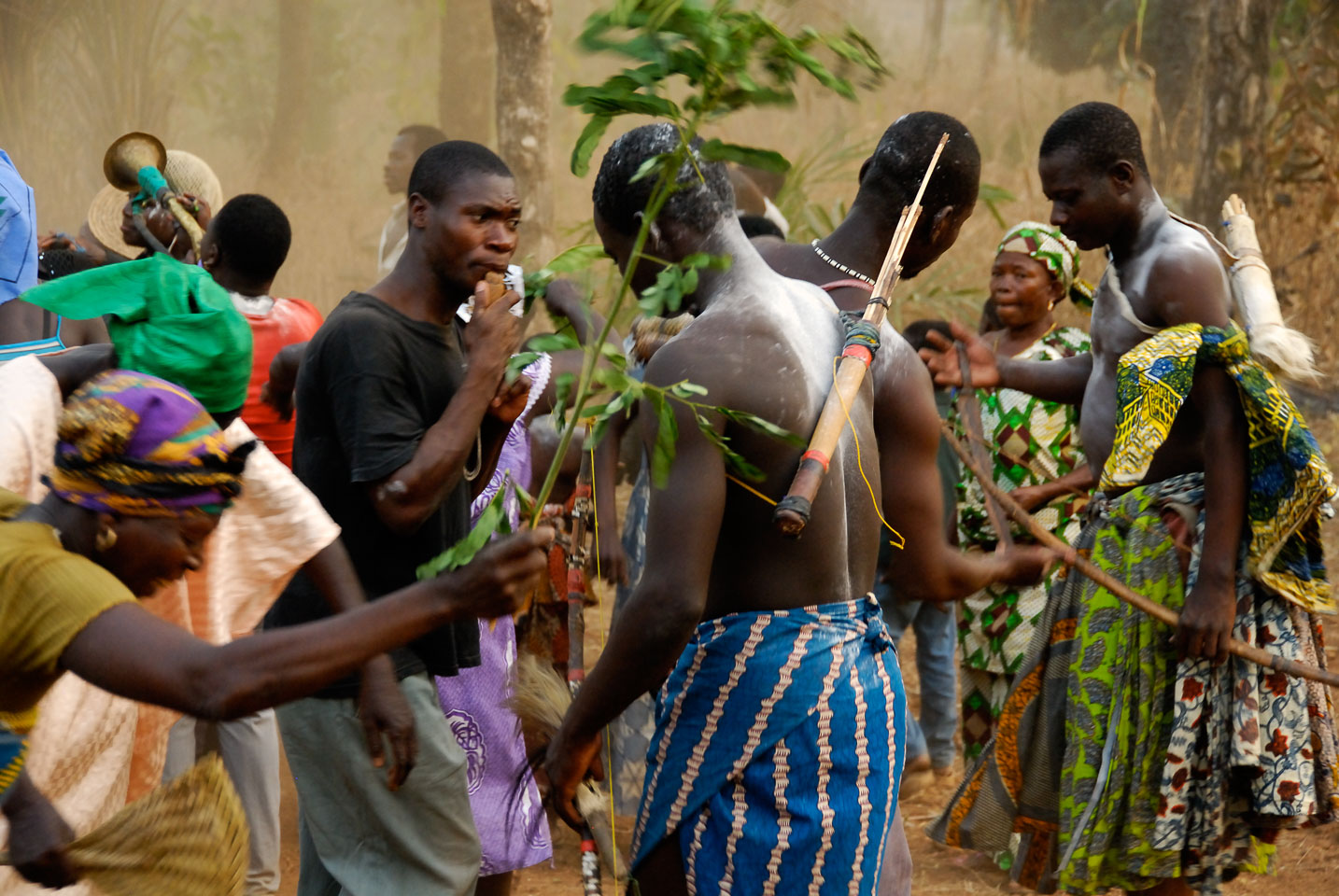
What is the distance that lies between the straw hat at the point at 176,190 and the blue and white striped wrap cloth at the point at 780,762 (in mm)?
3902

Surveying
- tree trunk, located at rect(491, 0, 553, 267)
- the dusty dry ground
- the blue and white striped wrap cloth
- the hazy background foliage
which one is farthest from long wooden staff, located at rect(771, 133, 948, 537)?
the hazy background foliage

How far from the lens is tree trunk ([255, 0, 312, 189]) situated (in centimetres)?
1547

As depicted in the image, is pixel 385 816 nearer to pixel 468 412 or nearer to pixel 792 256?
pixel 468 412

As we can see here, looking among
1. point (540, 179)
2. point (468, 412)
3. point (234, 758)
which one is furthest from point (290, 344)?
point (540, 179)

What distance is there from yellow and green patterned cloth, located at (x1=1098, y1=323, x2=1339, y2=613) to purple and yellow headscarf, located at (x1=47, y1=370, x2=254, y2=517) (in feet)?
8.16

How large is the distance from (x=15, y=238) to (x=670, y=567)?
2749 millimetres

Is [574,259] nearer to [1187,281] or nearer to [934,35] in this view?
[1187,281]

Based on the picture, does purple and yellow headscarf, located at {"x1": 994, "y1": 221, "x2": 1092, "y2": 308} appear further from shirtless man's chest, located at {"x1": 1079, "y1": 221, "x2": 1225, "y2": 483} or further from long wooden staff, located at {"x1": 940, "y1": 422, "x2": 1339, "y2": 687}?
long wooden staff, located at {"x1": 940, "y1": 422, "x2": 1339, "y2": 687}

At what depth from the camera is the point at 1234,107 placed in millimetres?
10656

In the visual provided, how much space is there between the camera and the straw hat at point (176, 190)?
5824 mm

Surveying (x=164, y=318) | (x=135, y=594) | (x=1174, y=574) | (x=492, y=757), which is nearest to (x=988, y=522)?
(x=1174, y=574)

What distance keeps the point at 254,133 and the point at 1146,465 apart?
1383cm

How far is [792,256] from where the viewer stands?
10.6 feet

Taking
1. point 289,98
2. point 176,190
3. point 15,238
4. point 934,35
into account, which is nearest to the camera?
point 15,238
